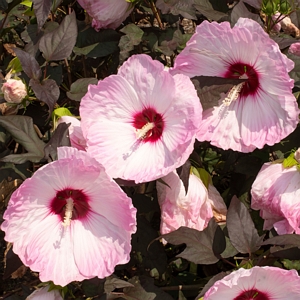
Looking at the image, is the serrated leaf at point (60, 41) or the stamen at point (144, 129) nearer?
the stamen at point (144, 129)

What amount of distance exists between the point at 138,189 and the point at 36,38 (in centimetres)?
42

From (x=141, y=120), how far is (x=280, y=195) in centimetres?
29

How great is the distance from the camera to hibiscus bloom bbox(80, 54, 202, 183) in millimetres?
1003

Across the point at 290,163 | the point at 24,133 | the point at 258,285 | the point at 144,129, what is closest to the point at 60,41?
the point at 24,133

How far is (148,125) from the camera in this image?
1081mm

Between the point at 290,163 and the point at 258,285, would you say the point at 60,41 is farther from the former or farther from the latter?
the point at 258,285

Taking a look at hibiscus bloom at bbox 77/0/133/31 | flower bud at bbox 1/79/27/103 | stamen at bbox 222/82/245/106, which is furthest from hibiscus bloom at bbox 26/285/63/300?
hibiscus bloom at bbox 77/0/133/31

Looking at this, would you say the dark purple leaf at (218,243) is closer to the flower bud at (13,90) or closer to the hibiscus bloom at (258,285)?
the hibiscus bloom at (258,285)

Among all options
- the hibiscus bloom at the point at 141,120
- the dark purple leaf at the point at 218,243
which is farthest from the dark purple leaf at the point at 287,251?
the hibiscus bloom at the point at 141,120

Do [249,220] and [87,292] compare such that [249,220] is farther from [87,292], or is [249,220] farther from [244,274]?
[87,292]

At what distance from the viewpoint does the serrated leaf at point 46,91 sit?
3.79ft

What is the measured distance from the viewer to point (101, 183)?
99cm

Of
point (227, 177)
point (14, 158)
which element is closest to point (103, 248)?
point (14, 158)

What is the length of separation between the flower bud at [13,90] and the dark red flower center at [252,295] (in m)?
Result: 0.56
